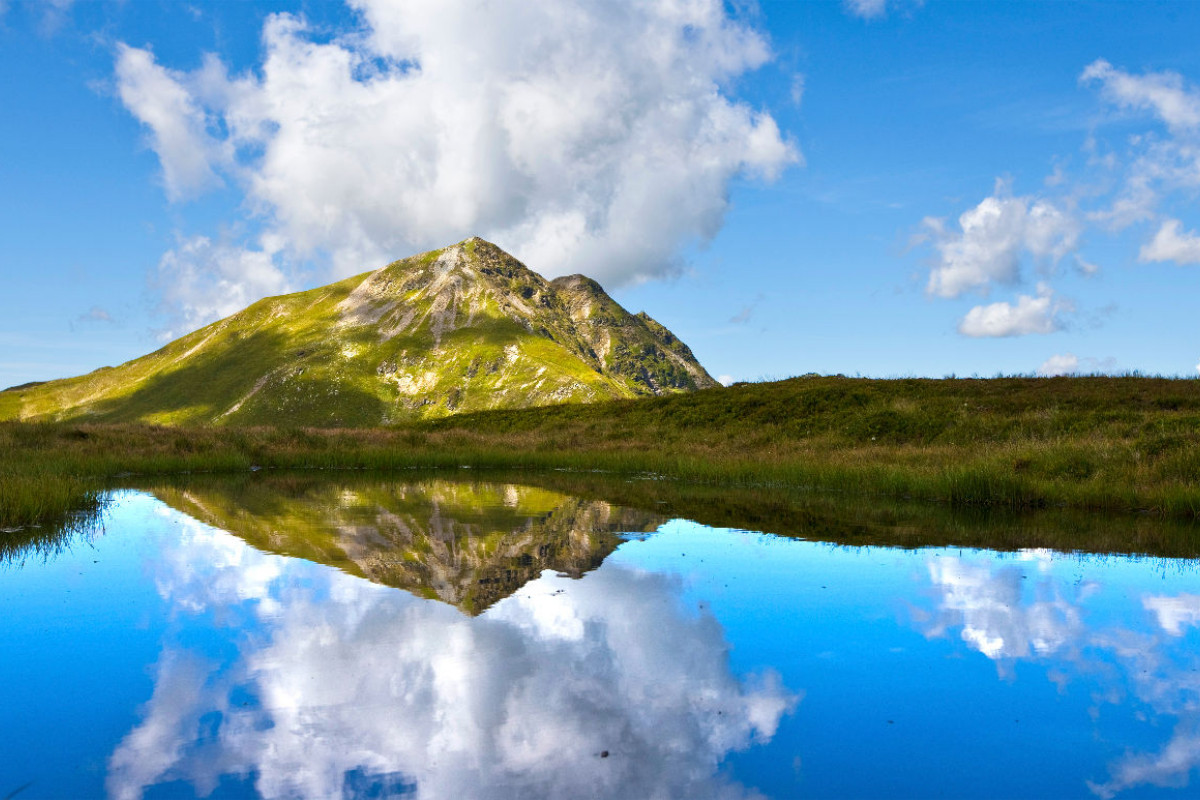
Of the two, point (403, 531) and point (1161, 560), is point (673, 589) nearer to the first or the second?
point (403, 531)

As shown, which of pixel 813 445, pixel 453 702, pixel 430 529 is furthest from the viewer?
pixel 813 445

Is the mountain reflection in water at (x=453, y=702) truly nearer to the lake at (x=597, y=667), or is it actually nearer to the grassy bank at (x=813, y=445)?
the lake at (x=597, y=667)

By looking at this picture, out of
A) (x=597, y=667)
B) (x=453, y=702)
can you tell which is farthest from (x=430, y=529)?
(x=453, y=702)

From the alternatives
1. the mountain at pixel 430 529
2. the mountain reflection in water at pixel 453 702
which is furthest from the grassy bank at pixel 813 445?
the mountain reflection in water at pixel 453 702

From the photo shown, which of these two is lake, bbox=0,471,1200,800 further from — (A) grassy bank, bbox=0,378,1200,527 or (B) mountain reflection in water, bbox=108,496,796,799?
(A) grassy bank, bbox=0,378,1200,527

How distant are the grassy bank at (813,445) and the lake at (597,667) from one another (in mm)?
6402

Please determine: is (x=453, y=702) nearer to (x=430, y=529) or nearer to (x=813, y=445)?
(x=430, y=529)

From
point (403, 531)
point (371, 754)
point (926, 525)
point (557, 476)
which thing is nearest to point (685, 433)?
point (557, 476)

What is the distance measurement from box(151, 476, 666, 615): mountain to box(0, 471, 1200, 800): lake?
161 mm

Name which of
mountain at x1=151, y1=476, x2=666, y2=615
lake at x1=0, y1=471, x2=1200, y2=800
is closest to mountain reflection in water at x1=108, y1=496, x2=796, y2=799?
lake at x1=0, y1=471, x2=1200, y2=800

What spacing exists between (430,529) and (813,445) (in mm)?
26323

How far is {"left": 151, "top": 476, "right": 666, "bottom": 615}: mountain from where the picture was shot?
482 inches

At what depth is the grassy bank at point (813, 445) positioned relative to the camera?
864 inches

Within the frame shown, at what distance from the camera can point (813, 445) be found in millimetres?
38250
